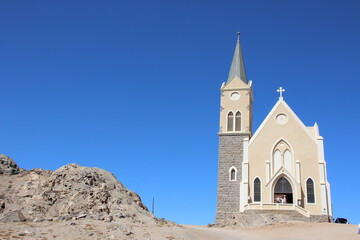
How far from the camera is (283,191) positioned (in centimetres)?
3628

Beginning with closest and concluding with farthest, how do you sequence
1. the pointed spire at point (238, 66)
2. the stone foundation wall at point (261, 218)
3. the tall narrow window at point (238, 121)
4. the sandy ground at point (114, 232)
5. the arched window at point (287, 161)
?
the sandy ground at point (114, 232) < the stone foundation wall at point (261, 218) < the arched window at point (287, 161) < the tall narrow window at point (238, 121) < the pointed spire at point (238, 66)

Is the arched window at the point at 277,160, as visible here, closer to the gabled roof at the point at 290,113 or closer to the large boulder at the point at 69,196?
the gabled roof at the point at 290,113

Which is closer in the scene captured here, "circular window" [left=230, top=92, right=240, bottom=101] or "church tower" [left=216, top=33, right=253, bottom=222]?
"church tower" [left=216, top=33, right=253, bottom=222]

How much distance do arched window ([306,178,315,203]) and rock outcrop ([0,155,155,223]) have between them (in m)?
18.7

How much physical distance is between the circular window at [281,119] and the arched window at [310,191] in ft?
19.3

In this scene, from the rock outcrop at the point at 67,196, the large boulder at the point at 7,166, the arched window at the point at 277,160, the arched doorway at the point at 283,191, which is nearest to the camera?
the rock outcrop at the point at 67,196

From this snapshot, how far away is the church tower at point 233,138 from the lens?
1475 inches

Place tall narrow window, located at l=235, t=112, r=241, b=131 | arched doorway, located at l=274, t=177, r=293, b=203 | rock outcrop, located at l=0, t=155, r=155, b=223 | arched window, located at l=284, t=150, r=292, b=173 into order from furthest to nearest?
tall narrow window, located at l=235, t=112, r=241, b=131 < arched window, located at l=284, t=150, r=292, b=173 < arched doorway, located at l=274, t=177, r=293, b=203 < rock outcrop, located at l=0, t=155, r=155, b=223

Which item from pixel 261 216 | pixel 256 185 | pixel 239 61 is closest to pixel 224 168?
pixel 256 185

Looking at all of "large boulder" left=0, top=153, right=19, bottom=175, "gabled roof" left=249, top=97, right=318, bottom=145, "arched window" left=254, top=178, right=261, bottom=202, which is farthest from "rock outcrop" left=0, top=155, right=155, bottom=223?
"gabled roof" left=249, top=97, right=318, bottom=145

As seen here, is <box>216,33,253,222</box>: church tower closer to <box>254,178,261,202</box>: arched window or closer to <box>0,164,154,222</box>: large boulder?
<box>254,178,261,202</box>: arched window

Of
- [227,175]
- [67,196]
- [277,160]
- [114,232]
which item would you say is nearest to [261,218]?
[277,160]

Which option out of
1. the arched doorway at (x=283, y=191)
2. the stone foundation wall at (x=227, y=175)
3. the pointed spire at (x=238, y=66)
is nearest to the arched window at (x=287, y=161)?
the arched doorway at (x=283, y=191)

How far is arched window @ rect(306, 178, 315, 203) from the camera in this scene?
1396 inches
